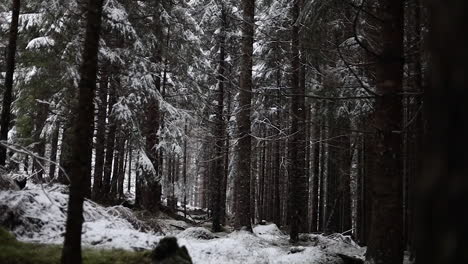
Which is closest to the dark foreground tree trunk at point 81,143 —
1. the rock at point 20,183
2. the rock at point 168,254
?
the rock at point 168,254

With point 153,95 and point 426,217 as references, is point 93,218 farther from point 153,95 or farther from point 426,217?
point 153,95

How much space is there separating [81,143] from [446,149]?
398cm

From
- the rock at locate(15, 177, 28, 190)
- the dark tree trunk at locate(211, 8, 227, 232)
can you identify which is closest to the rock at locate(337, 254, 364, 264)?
the rock at locate(15, 177, 28, 190)

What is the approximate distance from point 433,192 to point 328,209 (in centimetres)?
1848

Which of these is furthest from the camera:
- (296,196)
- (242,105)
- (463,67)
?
(296,196)

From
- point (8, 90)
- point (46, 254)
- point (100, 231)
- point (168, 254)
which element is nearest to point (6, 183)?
point (100, 231)

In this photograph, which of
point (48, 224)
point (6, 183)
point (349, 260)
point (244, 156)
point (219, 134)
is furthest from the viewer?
point (219, 134)

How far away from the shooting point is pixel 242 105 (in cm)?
1152

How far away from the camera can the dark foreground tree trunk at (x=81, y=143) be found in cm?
417

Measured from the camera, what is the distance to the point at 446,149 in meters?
1.27

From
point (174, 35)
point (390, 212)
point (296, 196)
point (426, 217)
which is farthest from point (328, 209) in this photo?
point (426, 217)

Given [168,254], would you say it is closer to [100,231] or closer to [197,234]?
[100,231]

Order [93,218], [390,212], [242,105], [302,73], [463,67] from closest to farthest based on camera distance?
[463,67], [390,212], [93,218], [242,105], [302,73]

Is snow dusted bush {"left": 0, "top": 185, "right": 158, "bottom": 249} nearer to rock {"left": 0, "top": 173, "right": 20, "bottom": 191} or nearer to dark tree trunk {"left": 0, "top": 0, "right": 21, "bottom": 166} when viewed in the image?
rock {"left": 0, "top": 173, "right": 20, "bottom": 191}
